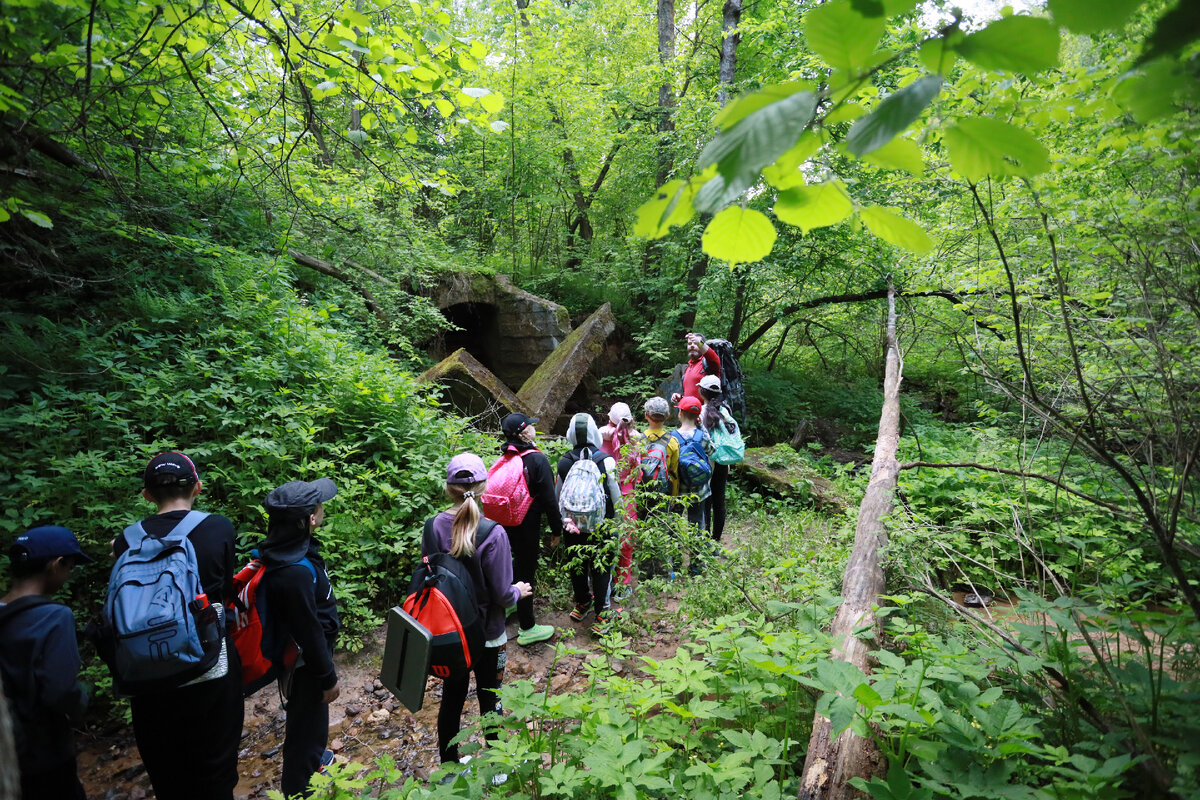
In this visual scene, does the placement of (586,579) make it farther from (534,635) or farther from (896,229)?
(896,229)

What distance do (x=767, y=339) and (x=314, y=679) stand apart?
12.3m

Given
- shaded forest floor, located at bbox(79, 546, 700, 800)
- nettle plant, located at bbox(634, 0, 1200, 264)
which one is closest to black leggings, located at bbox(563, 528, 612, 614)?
shaded forest floor, located at bbox(79, 546, 700, 800)

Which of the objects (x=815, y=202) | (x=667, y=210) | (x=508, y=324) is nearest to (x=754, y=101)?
(x=667, y=210)

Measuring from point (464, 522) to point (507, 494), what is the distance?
122 centimetres

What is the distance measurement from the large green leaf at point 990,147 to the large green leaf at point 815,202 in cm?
22

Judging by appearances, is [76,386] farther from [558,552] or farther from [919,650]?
[919,650]

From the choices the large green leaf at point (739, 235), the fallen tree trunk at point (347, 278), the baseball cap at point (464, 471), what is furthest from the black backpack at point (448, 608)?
the fallen tree trunk at point (347, 278)

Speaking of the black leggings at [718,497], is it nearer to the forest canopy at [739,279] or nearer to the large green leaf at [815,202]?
the forest canopy at [739,279]

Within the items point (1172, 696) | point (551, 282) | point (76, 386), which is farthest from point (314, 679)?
point (551, 282)

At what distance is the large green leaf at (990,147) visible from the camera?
98 cm

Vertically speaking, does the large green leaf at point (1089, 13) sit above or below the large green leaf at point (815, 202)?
above

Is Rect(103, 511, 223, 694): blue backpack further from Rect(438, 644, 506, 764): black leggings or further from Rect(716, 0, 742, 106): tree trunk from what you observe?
Rect(716, 0, 742, 106): tree trunk

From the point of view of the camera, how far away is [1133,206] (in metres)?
2.28

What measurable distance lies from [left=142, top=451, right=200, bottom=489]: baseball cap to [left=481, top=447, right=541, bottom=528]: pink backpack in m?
2.02
